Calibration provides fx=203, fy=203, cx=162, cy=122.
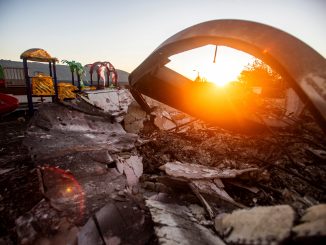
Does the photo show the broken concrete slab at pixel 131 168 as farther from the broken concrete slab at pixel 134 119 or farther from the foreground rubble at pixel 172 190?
the broken concrete slab at pixel 134 119

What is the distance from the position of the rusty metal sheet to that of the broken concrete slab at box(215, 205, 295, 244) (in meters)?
0.86

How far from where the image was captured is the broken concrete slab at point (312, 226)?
140 cm

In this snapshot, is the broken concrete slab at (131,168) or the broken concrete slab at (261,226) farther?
the broken concrete slab at (131,168)

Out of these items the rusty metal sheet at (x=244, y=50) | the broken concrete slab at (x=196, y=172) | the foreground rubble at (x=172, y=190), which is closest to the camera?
the rusty metal sheet at (x=244, y=50)

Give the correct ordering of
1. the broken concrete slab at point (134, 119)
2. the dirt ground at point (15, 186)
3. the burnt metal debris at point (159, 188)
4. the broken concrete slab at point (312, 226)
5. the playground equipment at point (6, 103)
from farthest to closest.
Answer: the playground equipment at point (6, 103) < the broken concrete slab at point (134, 119) < the dirt ground at point (15, 186) < the burnt metal debris at point (159, 188) < the broken concrete slab at point (312, 226)

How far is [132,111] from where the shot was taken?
8.22 meters

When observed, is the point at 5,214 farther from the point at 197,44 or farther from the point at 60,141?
the point at 197,44

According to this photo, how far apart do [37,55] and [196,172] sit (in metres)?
8.61

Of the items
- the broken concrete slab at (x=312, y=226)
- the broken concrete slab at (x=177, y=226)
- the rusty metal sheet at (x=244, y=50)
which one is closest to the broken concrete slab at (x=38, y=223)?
the broken concrete slab at (x=177, y=226)

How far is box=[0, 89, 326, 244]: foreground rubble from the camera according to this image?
6.86 ft

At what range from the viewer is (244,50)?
1.91 m

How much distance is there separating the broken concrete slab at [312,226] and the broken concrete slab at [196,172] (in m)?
2.07

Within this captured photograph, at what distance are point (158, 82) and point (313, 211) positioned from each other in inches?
91.5

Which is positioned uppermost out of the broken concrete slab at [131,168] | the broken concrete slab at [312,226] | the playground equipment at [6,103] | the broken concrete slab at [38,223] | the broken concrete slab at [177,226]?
the broken concrete slab at [312,226]
